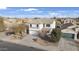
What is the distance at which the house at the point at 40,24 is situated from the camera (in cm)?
185

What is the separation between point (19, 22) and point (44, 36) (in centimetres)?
26

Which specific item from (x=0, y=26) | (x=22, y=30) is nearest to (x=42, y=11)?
(x=22, y=30)

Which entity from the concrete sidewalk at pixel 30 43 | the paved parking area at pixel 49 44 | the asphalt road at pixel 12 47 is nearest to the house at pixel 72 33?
the paved parking area at pixel 49 44

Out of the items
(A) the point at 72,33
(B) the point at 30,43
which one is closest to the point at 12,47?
(B) the point at 30,43

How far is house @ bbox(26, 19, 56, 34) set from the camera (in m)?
1.85

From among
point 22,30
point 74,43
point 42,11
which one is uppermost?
point 42,11

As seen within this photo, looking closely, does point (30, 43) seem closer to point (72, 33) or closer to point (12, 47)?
point (12, 47)

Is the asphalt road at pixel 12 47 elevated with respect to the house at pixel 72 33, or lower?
lower

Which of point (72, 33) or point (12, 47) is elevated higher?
point (72, 33)

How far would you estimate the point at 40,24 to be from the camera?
185cm

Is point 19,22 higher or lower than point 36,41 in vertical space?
higher

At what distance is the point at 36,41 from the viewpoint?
186 cm

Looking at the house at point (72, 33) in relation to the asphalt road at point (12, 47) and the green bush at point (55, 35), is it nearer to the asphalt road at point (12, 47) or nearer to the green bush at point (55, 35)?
the green bush at point (55, 35)
